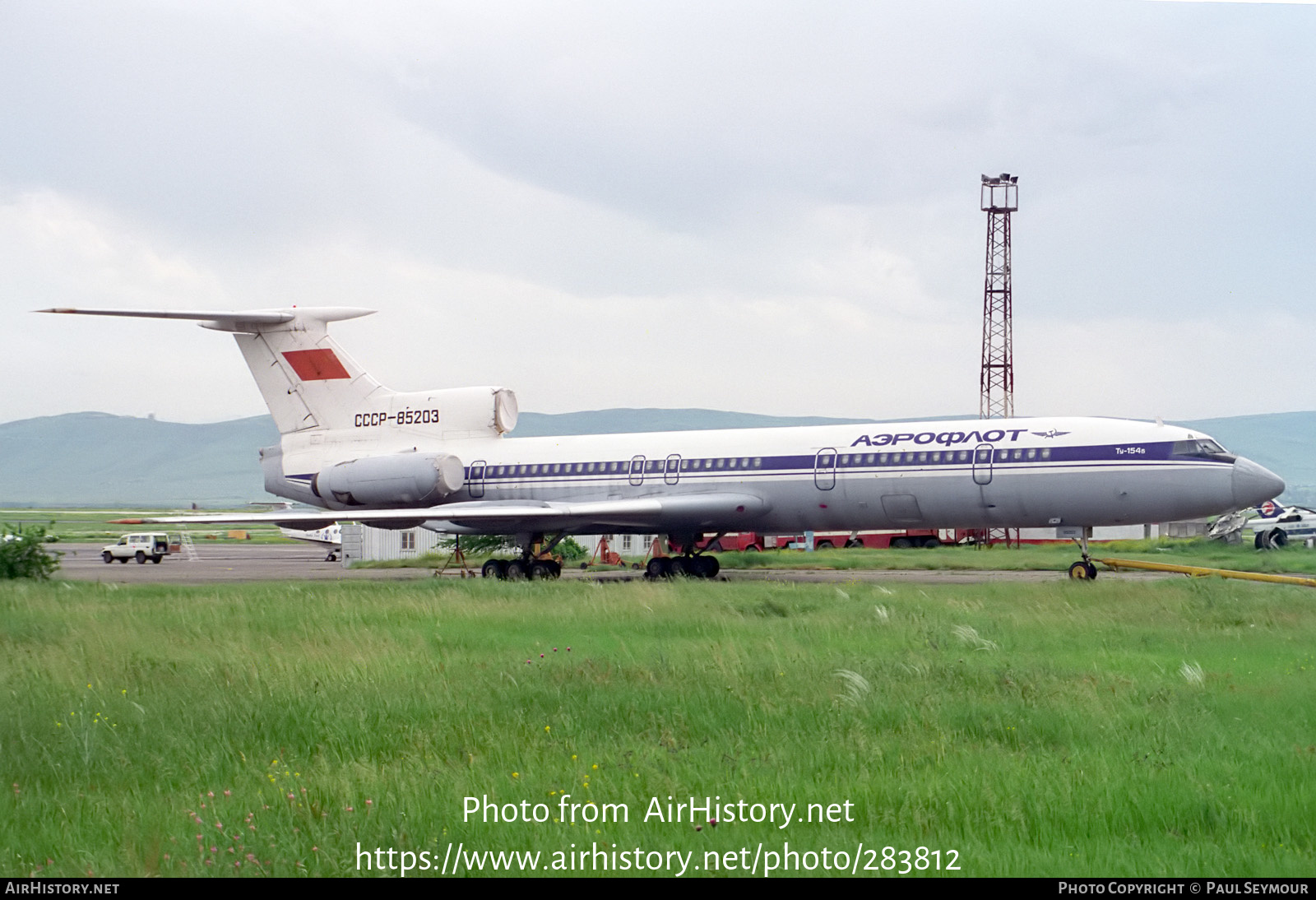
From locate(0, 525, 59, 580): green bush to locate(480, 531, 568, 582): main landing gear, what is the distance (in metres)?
9.34

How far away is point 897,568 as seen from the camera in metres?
32.5

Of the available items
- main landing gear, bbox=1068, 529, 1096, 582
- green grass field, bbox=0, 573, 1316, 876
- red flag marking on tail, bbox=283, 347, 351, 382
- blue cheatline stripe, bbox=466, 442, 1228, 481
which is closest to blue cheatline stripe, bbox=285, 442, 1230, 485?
blue cheatline stripe, bbox=466, 442, 1228, 481

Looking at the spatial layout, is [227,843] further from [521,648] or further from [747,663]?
[521,648]

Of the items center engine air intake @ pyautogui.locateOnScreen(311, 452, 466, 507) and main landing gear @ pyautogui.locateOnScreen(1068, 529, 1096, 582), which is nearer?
main landing gear @ pyautogui.locateOnScreen(1068, 529, 1096, 582)

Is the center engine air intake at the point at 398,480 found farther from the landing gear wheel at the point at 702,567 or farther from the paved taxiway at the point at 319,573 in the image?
the landing gear wheel at the point at 702,567

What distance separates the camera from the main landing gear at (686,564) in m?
28.5

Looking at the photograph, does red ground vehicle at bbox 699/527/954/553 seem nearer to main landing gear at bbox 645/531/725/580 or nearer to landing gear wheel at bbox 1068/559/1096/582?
main landing gear at bbox 645/531/725/580

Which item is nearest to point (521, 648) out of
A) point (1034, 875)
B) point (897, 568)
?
point (1034, 875)

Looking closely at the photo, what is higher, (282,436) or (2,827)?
(282,436)

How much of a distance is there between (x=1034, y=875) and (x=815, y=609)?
426 inches

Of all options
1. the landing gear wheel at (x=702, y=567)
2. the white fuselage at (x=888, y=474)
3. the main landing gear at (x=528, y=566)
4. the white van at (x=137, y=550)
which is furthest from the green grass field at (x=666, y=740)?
the white van at (x=137, y=550)

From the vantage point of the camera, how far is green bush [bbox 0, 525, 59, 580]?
25.6 m

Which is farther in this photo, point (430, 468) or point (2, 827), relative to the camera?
point (430, 468)

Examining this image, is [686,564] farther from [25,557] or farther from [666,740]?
[666,740]
